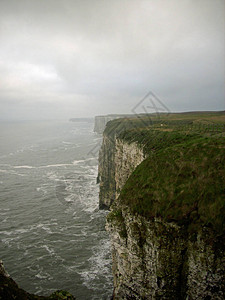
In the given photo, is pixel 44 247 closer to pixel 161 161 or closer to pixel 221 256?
pixel 161 161

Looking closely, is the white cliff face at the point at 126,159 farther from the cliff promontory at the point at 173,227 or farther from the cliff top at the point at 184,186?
→ the cliff promontory at the point at 173,227

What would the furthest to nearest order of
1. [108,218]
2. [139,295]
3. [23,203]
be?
1. [23,203]
2. [108,218]
3. [139,295]

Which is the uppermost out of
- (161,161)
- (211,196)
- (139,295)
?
(161,161)

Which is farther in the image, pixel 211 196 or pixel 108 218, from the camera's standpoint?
pixel 108 218

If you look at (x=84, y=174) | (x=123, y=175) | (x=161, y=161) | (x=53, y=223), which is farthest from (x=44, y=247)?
(x=84, y=174)

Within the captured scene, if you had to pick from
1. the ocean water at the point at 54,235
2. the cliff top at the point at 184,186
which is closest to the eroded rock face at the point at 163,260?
the cliff top at the point at 184,186

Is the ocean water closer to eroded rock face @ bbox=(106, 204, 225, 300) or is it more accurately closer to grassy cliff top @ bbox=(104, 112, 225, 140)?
eroded rock face @ bbox=(106, 204, 225, 300)

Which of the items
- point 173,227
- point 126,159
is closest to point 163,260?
point 173,227

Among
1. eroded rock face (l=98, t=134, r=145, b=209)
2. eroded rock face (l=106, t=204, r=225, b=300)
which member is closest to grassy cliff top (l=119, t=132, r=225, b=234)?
eroded rock face (l=106, t=204, r=225, b=300)

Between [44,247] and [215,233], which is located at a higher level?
[215,233]
